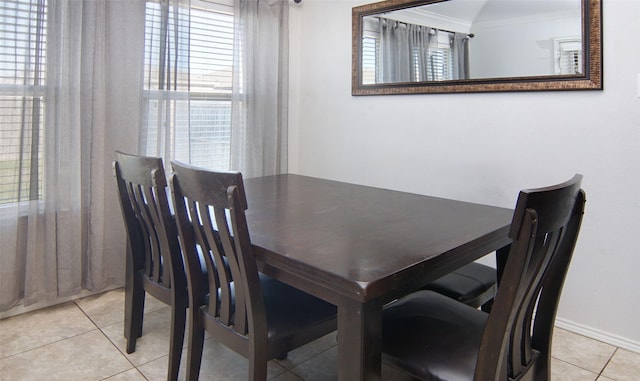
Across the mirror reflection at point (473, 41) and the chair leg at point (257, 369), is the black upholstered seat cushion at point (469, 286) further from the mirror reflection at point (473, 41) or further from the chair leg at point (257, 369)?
the mirror reflection at point (473, 41)

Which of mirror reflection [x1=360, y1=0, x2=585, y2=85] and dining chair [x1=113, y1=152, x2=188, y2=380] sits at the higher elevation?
mirror reflection [x1=360, y1=0, x2=585, y2=85]

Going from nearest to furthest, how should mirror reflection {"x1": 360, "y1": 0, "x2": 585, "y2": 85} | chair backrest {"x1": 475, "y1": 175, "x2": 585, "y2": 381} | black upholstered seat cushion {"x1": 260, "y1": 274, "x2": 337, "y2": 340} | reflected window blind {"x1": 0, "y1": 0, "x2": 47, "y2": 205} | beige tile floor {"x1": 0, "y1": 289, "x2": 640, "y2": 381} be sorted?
chair backrest {"x1": 475, "y1": 175, "x2": 585, "y2": 381}
black upholstered seat cushion {"x1": 260, "y1": 274, "x2": 337, "y2": 340}
beige tile floor {"x1": 0, "y1": 289, "x2": 640, "y2": 381}
mirror reflection {"x1": 360, "y1": 0, "x2": 585, "y2": 85}
reflected window blind {"x1": 0, "y1": 0, "x2": 47, "y2": 205}

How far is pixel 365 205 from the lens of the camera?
6.11 ft

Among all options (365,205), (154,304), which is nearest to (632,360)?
(365,205)

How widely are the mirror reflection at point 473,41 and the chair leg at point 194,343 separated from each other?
1861 millimetres

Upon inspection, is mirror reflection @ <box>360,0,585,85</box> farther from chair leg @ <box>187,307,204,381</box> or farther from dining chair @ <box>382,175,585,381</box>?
chair leg @ <box>187,307,204,381</box>

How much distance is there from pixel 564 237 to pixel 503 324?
1.16ft

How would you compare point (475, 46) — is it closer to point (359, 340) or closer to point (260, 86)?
point (260, 86)

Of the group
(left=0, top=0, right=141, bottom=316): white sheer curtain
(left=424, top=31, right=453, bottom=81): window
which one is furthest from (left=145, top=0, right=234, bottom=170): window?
(left=424, top=31, right=453, bottom=81): window

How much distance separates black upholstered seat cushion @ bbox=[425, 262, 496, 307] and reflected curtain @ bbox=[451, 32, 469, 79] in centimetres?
117

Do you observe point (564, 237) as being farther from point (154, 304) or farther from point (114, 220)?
point (114, 220)

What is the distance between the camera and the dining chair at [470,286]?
172 cm

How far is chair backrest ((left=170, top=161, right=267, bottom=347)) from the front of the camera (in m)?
1.27

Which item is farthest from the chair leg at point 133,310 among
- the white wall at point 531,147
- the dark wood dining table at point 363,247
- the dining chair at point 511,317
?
the white wall at point 531,147
